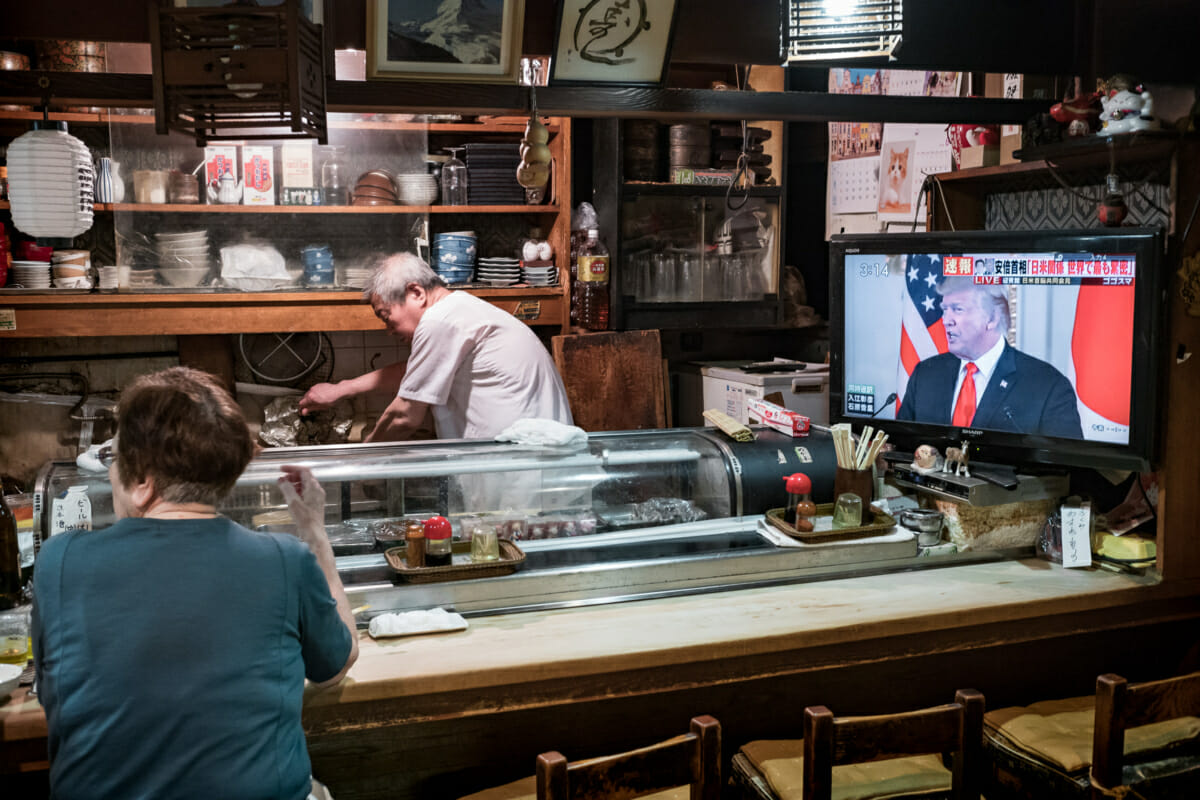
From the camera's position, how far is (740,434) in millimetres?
2988

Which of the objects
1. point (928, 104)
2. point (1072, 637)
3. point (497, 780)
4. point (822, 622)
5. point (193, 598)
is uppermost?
point (928, 104)

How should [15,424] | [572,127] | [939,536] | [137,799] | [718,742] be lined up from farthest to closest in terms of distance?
[572,127] → [15,424] → [939,536] → [718,742] → [137,799]

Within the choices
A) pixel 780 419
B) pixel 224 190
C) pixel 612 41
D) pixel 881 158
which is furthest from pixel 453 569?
pixel 881 158

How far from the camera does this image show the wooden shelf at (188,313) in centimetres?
440

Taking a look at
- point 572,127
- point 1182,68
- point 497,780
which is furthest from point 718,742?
point 572,127

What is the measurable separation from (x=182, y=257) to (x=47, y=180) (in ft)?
4.43

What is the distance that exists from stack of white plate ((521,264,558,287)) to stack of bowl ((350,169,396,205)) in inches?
29.9

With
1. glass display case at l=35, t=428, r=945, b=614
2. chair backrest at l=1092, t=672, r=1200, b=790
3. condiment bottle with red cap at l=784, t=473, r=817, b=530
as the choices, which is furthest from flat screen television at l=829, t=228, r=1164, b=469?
chair backrest at l=1092, t=672, r=1200, b=790

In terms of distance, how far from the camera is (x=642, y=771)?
5.76ft

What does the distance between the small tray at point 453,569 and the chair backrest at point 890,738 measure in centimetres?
85

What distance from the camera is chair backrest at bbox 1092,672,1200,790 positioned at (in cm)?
201

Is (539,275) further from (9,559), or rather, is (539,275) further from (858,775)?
(858,775)

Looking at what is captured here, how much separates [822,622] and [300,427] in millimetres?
3189

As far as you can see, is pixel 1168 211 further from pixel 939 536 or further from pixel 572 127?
pixel 572 127
